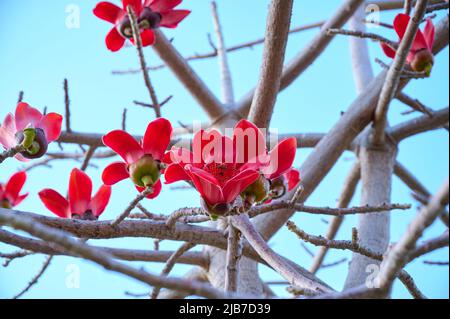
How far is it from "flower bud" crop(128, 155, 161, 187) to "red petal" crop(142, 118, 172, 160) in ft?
0.04

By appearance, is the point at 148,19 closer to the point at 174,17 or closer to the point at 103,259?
the point at 174,17

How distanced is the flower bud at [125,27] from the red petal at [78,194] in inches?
14.5

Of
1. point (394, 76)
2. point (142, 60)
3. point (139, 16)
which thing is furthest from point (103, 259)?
point (394, 76)

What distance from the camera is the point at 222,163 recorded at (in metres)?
0.82

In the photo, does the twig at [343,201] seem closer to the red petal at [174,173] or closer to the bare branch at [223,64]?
the bare branch at [223,64]

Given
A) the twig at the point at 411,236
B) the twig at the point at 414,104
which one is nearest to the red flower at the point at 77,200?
the twig at the point at 411,236

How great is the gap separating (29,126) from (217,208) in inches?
16.7

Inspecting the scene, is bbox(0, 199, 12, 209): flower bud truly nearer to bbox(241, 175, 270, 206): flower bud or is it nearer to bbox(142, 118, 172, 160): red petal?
bbox(142, 118, 172, 160): red petal

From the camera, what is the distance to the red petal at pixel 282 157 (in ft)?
2.90

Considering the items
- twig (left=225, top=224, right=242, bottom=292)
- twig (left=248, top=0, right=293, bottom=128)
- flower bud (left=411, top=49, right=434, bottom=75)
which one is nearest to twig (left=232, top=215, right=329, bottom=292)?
twig (left=225, top=224, right=242, bottom=292)

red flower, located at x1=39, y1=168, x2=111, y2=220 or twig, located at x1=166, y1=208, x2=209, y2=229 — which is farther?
red flower, located at x1=39, y1=168, x2=111, y2=220

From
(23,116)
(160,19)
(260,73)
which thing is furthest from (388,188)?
(23,116)

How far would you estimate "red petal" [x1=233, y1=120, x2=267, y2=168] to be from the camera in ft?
2.59

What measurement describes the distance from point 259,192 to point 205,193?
10cm
